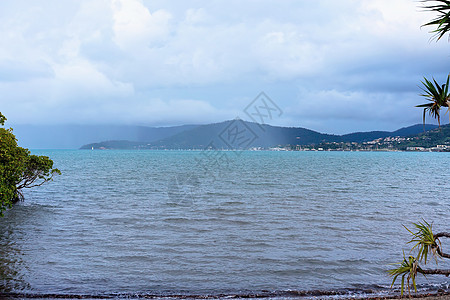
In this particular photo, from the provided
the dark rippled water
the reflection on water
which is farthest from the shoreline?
the reflection on water

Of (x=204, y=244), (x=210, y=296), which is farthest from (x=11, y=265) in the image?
(x=210, y=296)

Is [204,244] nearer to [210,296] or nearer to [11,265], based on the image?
[210,296]

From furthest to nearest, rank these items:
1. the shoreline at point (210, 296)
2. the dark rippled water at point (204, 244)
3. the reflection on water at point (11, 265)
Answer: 1. the dark rippled water at point (204, 244)
2. the reflection on water at point (11, 265)
3. the shoreline at point (210, 296)

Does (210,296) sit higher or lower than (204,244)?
lower

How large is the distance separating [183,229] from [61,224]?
7.48 metres

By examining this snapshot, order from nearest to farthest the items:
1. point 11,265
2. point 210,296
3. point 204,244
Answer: point 210,296, point 11,265, point 204,244

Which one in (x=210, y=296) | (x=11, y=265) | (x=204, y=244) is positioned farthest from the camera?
(x=204, y=244)

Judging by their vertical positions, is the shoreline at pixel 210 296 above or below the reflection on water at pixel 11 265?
below

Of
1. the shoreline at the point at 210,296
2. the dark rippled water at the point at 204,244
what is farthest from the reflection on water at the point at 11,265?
the shoreline at the point at 210,296

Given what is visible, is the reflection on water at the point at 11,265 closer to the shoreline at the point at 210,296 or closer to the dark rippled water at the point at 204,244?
the dark rippled water at the point at 204,244

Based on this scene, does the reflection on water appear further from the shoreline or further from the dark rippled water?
the shoreline

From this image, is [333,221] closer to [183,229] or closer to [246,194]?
[183,229]

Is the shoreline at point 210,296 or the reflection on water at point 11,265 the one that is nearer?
the shoreline at point 210,296

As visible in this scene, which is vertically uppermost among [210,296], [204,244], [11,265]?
[11,265]
